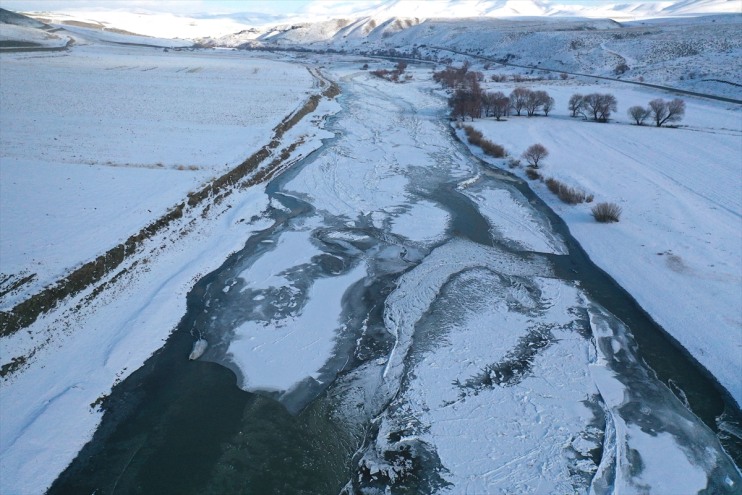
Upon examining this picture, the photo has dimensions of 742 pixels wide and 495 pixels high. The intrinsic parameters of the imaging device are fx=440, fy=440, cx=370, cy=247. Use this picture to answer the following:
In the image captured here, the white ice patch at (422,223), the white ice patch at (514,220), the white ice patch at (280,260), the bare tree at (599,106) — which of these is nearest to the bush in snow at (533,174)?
the white ice patch at (514,220)

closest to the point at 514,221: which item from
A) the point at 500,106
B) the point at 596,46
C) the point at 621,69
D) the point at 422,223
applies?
the point at 422,223

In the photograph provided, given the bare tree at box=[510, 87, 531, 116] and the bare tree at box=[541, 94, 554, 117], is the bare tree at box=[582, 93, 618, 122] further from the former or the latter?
the bare tree at box=[510, 87, 531, 116]

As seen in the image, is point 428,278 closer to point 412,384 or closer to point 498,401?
point 412,384

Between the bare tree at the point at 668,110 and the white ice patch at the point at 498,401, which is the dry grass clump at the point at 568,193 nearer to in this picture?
the white ice patch at the point at 498,401

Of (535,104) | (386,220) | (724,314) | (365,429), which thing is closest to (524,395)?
(365,429)

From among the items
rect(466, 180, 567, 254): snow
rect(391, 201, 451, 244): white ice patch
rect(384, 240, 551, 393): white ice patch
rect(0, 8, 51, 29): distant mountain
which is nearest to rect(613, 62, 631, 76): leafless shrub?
rect(466, 180, 567, 254): snow
